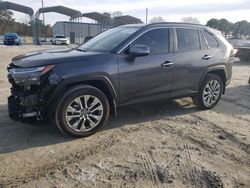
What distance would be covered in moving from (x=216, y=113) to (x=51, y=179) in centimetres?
390

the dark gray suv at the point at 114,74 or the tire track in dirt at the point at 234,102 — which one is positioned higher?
the dark gray suv at the point at 114,74

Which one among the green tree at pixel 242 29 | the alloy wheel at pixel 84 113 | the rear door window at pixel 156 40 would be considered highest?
the green tree at pixel 242 29

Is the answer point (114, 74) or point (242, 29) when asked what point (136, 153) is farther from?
point (242, 29)

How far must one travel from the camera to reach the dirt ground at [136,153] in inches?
134

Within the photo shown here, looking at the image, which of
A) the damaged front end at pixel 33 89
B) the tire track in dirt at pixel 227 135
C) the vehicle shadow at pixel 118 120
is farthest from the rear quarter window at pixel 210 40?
the damaged front end at pixel 33 89

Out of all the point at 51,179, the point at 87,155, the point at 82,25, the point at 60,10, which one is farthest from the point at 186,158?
the point at 82,25

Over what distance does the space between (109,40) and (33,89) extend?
5.70ft

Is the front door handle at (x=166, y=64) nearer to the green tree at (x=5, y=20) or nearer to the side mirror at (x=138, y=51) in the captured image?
the side mirror at (x=138, y=51)

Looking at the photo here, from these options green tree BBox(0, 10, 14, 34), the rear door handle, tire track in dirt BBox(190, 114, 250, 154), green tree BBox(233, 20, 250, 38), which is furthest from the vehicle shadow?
green tree BBox(0, 10, 14, 34)

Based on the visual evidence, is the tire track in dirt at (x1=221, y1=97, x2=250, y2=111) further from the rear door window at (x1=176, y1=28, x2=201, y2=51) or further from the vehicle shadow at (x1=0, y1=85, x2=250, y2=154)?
the rear door window at (x1=176, y1=28, x2=201, y2=51)

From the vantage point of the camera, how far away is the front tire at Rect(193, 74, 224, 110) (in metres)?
6.01

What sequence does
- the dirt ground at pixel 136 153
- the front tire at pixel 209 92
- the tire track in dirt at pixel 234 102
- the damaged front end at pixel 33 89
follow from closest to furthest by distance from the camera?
the dirt ground at pixel 136 153
the damaged front end at pixel 33 89
the front tire at pixel 209 92
the tire track in dirt at pixel 234 102

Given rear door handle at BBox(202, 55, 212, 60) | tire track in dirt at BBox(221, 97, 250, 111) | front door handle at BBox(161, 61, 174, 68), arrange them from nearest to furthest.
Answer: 1. front door handle at BBox(161, 61, 174, 68)
2. rear door handle at BBox(202, 55, 212, 60)
3. tire track in dirt at BBox(221, 97, 250, 111)

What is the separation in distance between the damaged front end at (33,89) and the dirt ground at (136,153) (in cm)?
47
